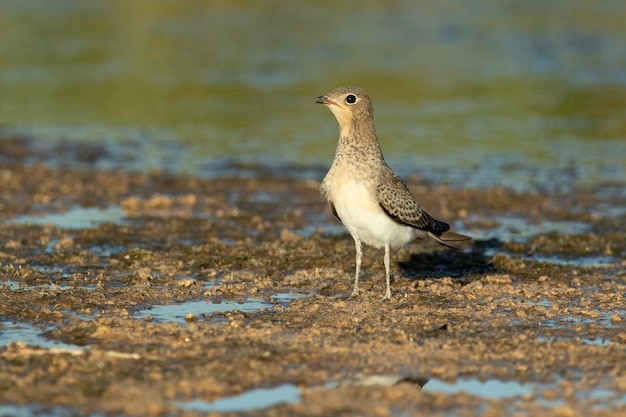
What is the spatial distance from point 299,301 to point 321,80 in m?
13.8

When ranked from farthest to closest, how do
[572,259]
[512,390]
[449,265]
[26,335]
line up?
1. [572,259]
2. [449,265]
3. [26,335]
4. [512,390]

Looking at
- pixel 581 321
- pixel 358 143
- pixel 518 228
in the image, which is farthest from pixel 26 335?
pixel 518 228

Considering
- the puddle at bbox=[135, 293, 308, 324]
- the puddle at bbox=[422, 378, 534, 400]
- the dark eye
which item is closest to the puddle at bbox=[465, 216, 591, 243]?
the dark eye

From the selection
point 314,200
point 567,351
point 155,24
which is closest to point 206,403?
point 567,351

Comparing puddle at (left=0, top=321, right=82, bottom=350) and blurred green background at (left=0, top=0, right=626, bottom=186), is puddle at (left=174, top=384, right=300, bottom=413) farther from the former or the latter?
blurred green background at (left=0, top=0, right=626, bottom=186)

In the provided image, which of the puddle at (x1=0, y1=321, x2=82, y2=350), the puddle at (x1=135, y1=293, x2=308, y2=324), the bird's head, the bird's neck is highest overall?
the bird's head

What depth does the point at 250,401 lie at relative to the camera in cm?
659

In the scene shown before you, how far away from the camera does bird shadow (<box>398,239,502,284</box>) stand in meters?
10.5

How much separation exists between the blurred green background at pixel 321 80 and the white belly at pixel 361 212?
6010 millimetres

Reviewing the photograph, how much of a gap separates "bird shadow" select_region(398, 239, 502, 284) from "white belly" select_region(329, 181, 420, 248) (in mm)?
1314

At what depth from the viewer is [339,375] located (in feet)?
23.1

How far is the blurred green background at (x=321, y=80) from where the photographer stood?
55.2 feet

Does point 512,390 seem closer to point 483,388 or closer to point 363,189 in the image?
point 483,388

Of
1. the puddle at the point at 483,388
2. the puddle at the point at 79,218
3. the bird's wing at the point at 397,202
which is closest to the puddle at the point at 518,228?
the bird's wing at the point at 397,202
